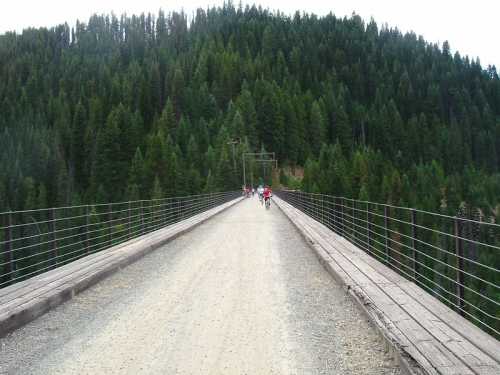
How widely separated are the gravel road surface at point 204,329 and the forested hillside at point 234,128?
3221 inches

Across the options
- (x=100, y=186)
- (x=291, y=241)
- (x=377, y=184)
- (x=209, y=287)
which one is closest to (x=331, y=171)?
(x=377, y=184)

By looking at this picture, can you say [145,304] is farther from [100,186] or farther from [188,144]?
[188,144]

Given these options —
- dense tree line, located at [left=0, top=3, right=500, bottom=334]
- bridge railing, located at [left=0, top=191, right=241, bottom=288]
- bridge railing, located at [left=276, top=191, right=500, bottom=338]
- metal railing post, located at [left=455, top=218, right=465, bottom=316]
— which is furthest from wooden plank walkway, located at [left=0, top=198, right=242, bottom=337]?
dense tree line, located at [left=0, top=3, right=500, bottom=334]

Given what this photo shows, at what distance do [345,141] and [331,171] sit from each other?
4272 centimetres

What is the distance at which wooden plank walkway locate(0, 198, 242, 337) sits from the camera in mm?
6578

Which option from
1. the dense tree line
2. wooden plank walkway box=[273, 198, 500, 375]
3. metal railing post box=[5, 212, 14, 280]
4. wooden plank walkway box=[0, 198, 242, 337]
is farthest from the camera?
the dense tree line

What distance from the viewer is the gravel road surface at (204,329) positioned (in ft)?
16.4

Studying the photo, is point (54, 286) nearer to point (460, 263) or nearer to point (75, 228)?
point (75, 228)

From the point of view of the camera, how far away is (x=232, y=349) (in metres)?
5.41

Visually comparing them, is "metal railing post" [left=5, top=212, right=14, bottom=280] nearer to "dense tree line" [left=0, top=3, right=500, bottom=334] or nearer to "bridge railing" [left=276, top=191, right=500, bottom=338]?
"bridge railing" [left=276, top=191, right=500, bottom=338]

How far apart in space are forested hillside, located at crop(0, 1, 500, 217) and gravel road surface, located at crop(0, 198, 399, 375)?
81811 millimetres

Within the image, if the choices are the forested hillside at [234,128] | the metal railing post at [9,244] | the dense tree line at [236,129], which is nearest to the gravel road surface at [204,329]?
the metal railing post at [9,244]

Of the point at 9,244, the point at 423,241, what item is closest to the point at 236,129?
the point at 423,241

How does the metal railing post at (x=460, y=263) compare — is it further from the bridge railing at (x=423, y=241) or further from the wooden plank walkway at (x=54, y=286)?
the wooden plank walkway at (x=54, y=286)
